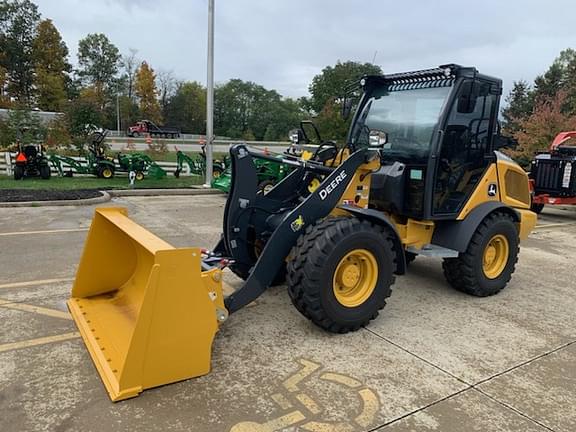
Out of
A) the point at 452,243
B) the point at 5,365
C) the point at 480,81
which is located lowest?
the point at 5,365

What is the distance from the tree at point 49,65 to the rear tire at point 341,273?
5653 cm

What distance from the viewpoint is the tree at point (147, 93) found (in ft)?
208

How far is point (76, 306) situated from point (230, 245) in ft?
4.56

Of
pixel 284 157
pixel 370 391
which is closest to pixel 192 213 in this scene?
pixel 284 157

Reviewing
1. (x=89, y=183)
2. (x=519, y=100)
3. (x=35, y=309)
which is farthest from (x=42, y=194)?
(x=519, y=100)

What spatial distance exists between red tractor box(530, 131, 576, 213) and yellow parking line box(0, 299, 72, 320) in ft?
34.7

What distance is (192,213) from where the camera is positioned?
939 cm

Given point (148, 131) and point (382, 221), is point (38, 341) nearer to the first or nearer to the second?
point (382, 221)

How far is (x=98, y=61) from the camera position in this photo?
66375 millimetres

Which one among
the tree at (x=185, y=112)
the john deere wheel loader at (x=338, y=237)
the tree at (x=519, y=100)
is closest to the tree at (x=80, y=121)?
the john deere wheel loader at (x=338, y=237)

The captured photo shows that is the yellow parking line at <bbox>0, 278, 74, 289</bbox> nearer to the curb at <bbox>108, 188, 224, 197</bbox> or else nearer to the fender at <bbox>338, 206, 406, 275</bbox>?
the fender at <bbox>338, 206, 406, 275</bbox>

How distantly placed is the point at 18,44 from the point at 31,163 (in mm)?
52264

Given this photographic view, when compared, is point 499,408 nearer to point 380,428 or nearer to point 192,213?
point 380,428

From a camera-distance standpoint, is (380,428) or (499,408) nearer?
(380,428)
